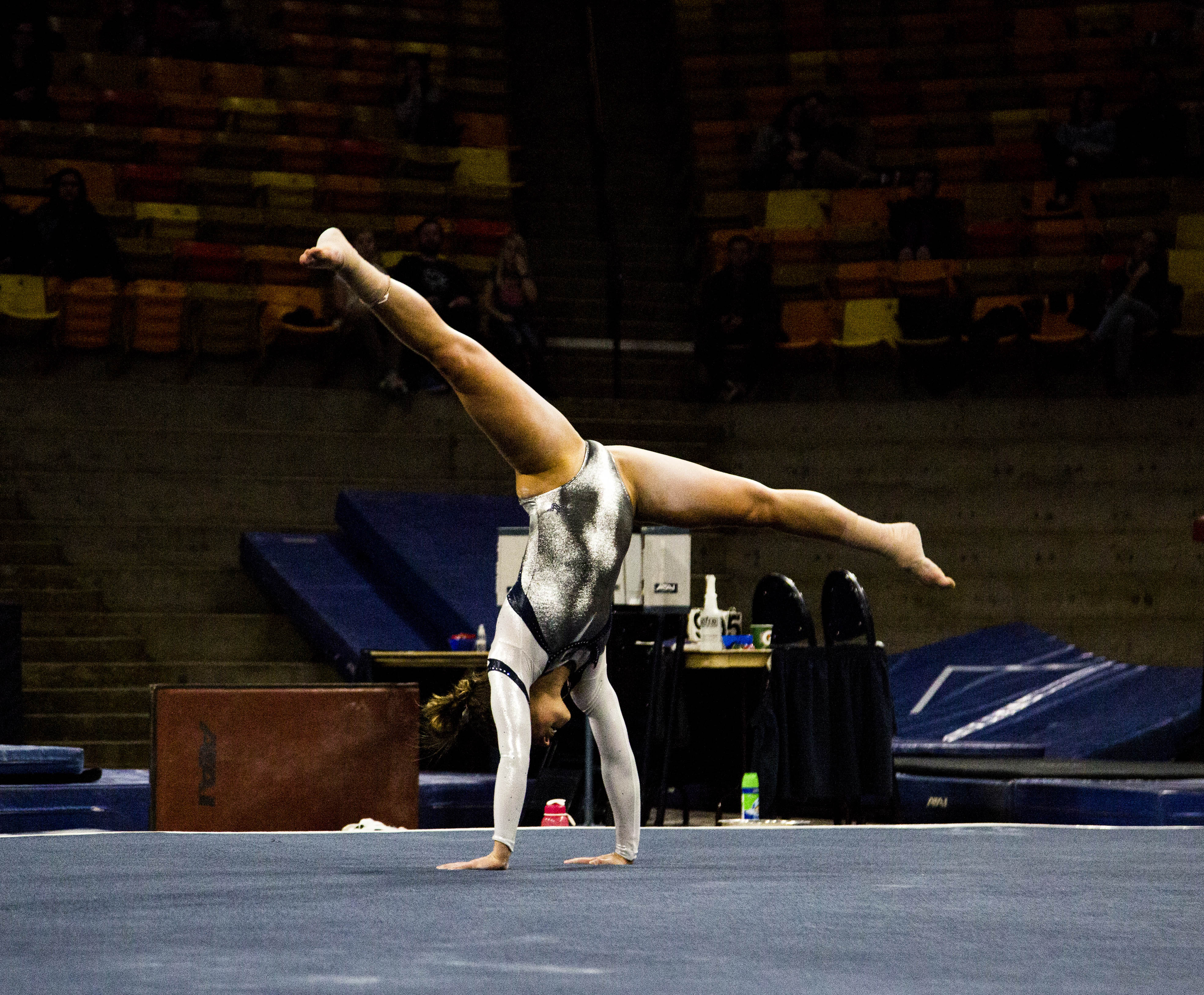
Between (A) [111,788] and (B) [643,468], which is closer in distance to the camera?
(B) [643,468]

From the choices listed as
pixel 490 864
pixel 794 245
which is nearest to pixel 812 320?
pixel 794 245

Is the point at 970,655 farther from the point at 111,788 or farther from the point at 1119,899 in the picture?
the point at 1119,899

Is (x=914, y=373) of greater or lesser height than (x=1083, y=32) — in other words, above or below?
below

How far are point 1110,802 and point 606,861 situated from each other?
2.94 meters

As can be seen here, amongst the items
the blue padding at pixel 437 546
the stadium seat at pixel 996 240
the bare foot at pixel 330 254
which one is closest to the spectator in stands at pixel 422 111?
the blue padding at pixel 437 546

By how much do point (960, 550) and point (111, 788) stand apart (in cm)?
580

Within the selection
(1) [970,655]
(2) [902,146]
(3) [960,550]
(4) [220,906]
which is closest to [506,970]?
(4) [220,906]

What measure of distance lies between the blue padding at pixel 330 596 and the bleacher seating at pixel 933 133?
3.86 meters

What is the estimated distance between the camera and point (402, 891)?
11.4ft

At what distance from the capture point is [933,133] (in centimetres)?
1341

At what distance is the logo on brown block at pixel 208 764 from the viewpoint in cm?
639

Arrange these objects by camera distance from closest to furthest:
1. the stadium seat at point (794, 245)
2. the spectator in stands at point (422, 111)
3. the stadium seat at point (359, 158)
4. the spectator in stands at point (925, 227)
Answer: the spectator in stands at point (925, 227) → the stadium seat at point (794, 245) → the stadium seat at point (359, 158) → the spectator in stands at point (422, 111)

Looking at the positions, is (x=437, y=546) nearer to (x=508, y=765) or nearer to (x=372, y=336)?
(x=372, y=336)

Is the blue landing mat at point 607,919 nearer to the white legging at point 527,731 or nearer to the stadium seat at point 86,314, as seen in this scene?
the white legging at point 527,731
